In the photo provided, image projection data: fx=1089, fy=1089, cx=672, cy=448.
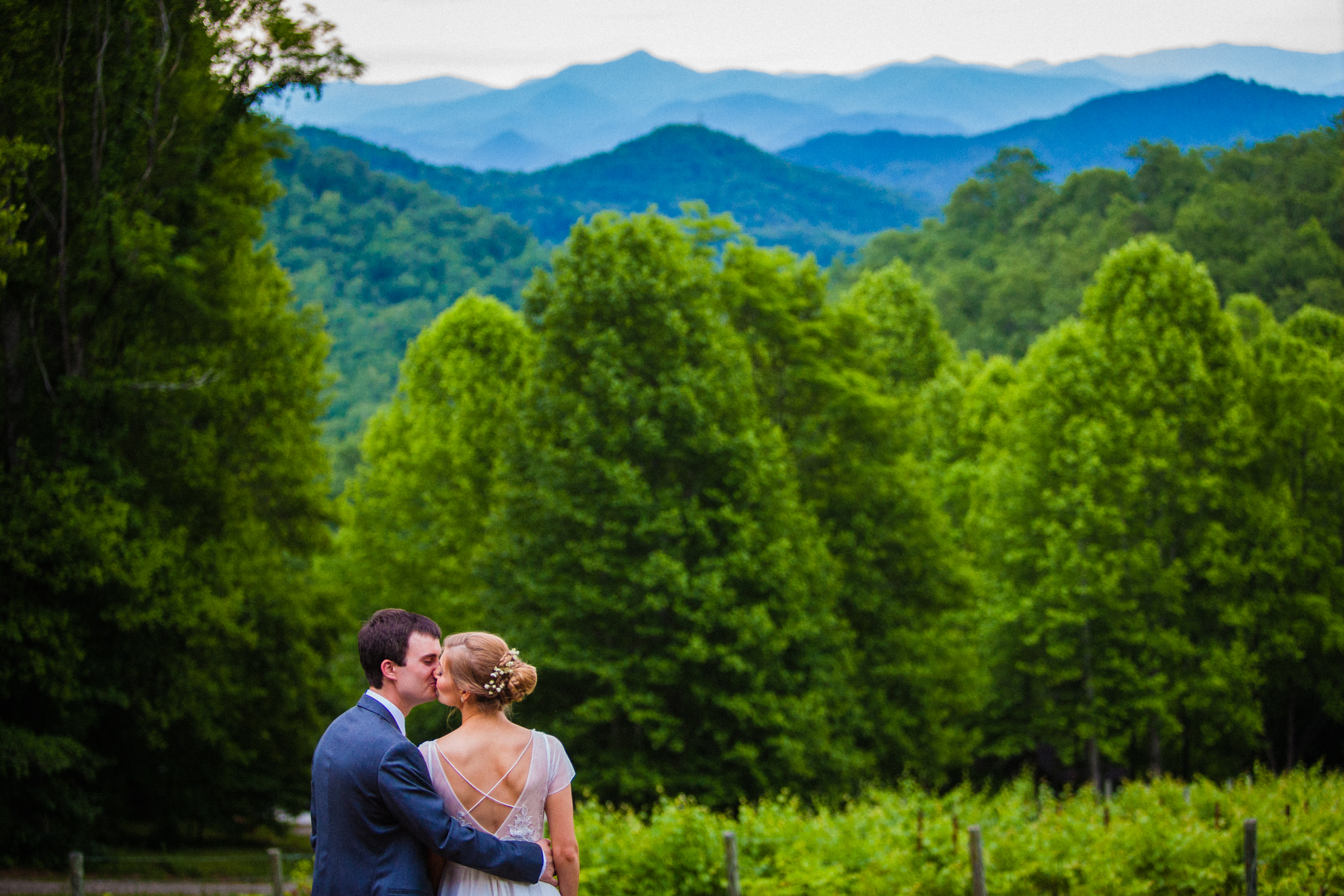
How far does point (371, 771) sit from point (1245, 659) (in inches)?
961

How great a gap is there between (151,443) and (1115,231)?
71366 mm

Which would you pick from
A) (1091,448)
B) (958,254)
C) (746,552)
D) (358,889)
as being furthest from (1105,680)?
(958,254)

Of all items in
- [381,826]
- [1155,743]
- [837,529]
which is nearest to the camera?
[381,826]

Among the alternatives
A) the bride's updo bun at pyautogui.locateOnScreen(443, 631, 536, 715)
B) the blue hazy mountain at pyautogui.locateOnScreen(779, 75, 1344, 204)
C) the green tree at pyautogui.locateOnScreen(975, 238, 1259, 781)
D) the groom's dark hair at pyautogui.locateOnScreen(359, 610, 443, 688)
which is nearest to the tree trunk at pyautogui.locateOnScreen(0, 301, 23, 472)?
the groom's dark hair at pyautogui.locateOnScreen(359, 610, 443, 688)

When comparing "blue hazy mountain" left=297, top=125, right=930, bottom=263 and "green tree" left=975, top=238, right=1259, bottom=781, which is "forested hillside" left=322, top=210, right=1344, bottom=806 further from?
"blue hazy mountain" left=297, top=125, right=930, bottom=263

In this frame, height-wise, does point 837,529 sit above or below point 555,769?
below

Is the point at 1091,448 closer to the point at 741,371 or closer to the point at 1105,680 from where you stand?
the point at 1105,680

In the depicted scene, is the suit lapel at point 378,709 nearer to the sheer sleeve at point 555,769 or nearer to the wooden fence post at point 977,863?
the sheer sleeve at point 555,769

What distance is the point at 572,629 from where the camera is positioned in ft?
61.4

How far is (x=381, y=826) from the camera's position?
420 centimetres

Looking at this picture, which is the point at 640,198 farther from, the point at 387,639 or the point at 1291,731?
the point at 387,639

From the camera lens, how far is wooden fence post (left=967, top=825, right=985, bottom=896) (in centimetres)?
938

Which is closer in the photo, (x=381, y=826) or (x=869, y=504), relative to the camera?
(x=381, y=826)

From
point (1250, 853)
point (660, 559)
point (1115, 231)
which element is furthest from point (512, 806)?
point (1115, 231)
